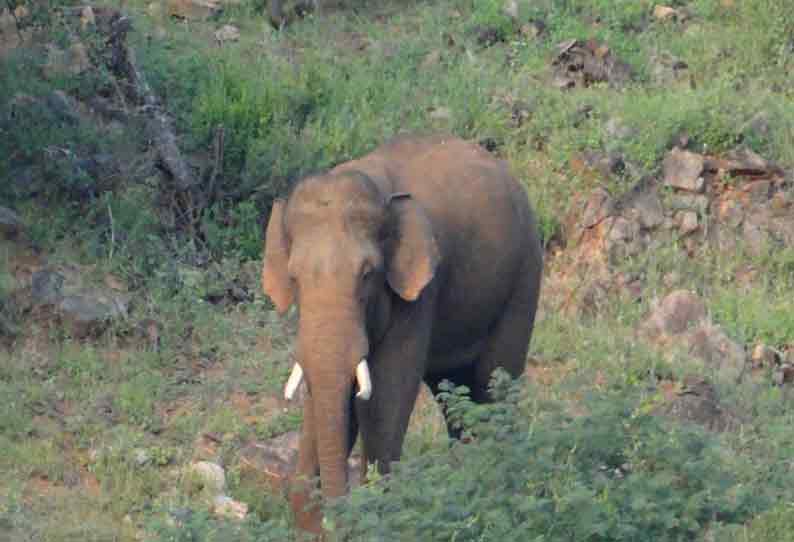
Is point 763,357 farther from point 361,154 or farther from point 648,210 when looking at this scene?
point 361,154

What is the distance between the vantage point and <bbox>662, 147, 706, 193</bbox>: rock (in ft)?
41.8

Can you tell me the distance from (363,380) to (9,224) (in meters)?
4.19

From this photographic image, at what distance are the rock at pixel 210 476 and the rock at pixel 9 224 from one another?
2592mm

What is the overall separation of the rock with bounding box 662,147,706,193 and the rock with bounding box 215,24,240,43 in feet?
10.7

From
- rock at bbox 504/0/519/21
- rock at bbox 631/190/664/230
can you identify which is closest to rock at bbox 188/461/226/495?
rock at bbox 631/190/664/230

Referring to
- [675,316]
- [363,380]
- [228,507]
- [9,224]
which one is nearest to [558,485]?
[363,380]

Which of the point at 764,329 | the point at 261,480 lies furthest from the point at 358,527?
the point at 764,329

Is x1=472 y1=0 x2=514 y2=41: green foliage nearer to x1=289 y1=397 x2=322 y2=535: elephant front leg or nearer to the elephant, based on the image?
the elephant

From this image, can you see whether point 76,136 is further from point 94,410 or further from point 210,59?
point 94,410

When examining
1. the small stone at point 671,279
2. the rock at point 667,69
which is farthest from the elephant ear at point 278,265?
the rock at point 667,69

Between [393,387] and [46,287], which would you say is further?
[46,287]

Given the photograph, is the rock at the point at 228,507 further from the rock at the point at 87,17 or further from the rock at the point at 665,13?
the rock at the point at 665,13

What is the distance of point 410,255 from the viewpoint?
783 cm

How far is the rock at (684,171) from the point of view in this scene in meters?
12.7
